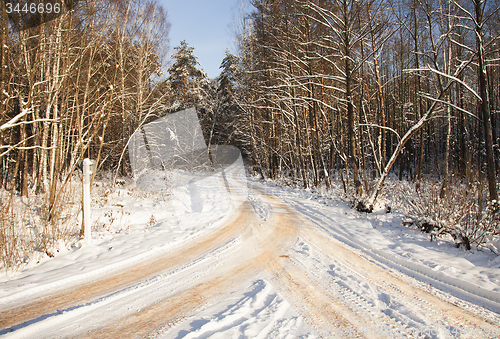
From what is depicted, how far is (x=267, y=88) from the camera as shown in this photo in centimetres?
1259

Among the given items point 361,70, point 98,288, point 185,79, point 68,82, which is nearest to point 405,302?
point 98,288

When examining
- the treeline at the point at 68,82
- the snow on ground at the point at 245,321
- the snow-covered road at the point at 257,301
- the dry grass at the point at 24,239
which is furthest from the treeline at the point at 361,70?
the dry grass at the point at 24,239

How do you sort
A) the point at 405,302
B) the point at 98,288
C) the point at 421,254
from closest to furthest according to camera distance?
the point at 405,302 < the point at 98,288 < the point at 421,254

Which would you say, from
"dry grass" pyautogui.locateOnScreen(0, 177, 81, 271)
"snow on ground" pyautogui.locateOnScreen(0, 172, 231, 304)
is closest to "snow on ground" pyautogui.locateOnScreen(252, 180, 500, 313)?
"snow on ground" pyautogui.locateOnScreen(0, 172, 231, 304)

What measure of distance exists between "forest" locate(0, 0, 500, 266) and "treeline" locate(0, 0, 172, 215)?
2.8 inches

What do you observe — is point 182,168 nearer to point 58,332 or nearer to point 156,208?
point 156,208

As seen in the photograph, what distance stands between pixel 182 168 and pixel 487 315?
84.0ft

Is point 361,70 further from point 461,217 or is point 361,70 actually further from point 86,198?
point 86,198

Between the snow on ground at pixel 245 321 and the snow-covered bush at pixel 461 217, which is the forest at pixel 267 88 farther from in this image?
the snow on ground at pixel 245 321

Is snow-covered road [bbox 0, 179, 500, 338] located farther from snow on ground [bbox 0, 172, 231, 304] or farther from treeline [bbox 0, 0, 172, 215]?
treeline [bbox 0, 0, 172, 215]

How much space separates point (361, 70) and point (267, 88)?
4.62m

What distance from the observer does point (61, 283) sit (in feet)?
12.8

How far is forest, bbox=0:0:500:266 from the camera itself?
555 centimetres

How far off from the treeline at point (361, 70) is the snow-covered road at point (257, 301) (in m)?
3.27
